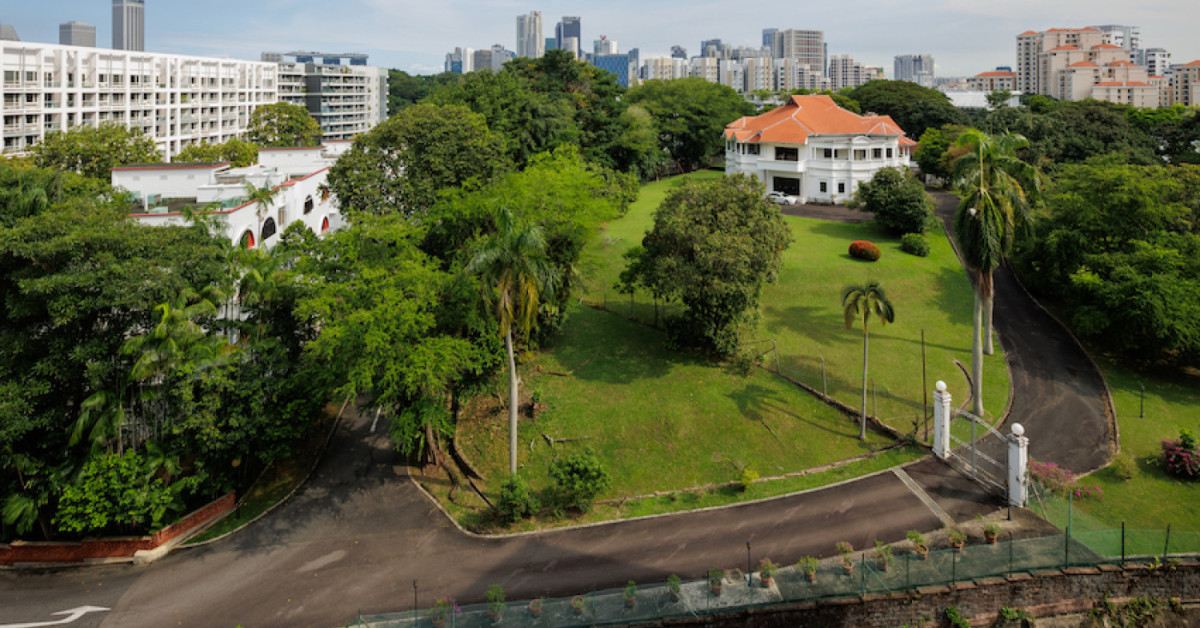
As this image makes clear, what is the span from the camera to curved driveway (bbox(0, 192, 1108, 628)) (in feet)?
63.2

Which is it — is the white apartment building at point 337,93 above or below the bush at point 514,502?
above

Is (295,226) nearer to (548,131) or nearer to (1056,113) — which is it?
(548,131)

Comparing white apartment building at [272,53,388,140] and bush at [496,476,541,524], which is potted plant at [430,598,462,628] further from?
white apartment building at [272,53,388,140]

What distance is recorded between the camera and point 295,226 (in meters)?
28.3

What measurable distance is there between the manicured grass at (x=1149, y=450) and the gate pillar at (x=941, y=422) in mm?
4206

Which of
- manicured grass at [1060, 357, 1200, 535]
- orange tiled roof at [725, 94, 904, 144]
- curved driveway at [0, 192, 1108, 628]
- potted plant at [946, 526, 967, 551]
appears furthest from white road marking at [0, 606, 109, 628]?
orange tiled roof at [725, 94, 904, 144]

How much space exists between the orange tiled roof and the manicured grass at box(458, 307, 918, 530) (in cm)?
3722

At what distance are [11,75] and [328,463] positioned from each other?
54.3 m

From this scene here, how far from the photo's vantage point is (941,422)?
2500cm

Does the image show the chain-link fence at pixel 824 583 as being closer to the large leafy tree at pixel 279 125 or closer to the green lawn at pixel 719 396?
the green lawn at pixel 719 396

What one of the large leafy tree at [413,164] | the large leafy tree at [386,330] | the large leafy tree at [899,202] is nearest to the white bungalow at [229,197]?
the large leafy tree at [413,164]

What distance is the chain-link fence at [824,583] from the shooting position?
17.4 m

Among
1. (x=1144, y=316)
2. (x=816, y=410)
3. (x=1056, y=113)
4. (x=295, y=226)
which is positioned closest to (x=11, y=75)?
(x=295, y=226)

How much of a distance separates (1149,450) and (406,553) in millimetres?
26996
